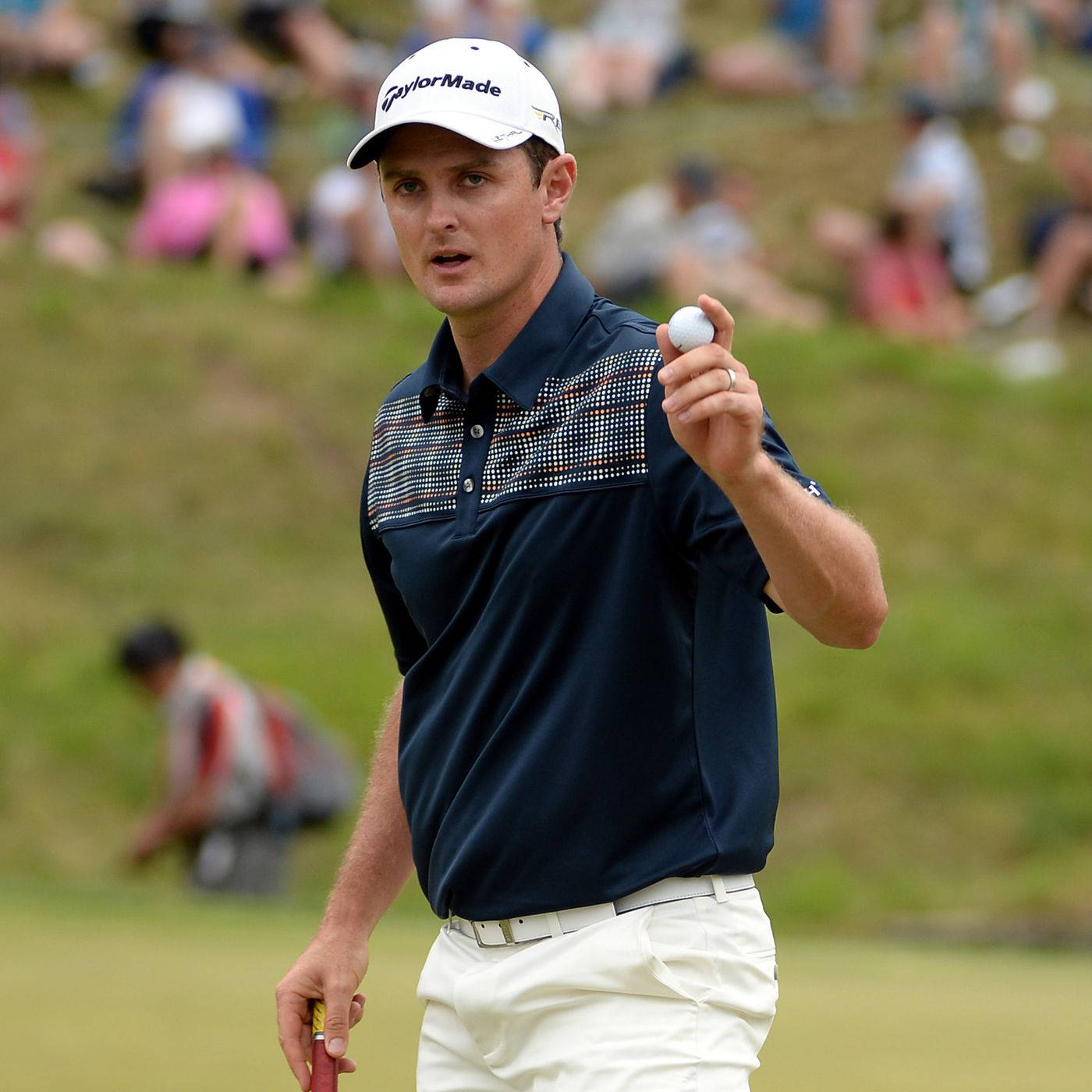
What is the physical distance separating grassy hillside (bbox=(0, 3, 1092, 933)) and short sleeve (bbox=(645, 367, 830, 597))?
27.2ft

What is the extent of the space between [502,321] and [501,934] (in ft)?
3.32

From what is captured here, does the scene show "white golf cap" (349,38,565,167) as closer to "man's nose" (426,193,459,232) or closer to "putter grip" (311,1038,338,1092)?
"man's nose" (426,193,459,232)

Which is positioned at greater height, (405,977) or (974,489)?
(974,489)

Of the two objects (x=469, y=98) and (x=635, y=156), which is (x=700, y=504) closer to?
(x=469, y=98)

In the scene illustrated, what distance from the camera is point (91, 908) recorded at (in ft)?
34.3

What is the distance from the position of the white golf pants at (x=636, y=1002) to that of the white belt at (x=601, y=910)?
0.01m

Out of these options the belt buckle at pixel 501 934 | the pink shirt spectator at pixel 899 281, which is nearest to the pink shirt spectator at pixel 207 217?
the pink shirt spectator at pixel 899 281

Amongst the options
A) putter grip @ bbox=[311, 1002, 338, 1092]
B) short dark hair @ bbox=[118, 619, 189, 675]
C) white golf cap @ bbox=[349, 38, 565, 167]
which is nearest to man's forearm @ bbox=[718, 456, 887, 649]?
white golf cap @ bbox=[349, 38, 565, 167]

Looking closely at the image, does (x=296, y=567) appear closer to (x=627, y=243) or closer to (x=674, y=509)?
(x=627, y=243)

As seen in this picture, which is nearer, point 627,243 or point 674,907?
point 674,907

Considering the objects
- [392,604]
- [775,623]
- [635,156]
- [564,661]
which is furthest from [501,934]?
[635,156]

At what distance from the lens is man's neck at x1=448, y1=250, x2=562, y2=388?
3.51 metres

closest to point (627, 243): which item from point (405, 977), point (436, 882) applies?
point (405, 977)

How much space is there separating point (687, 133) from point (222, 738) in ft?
28.9
